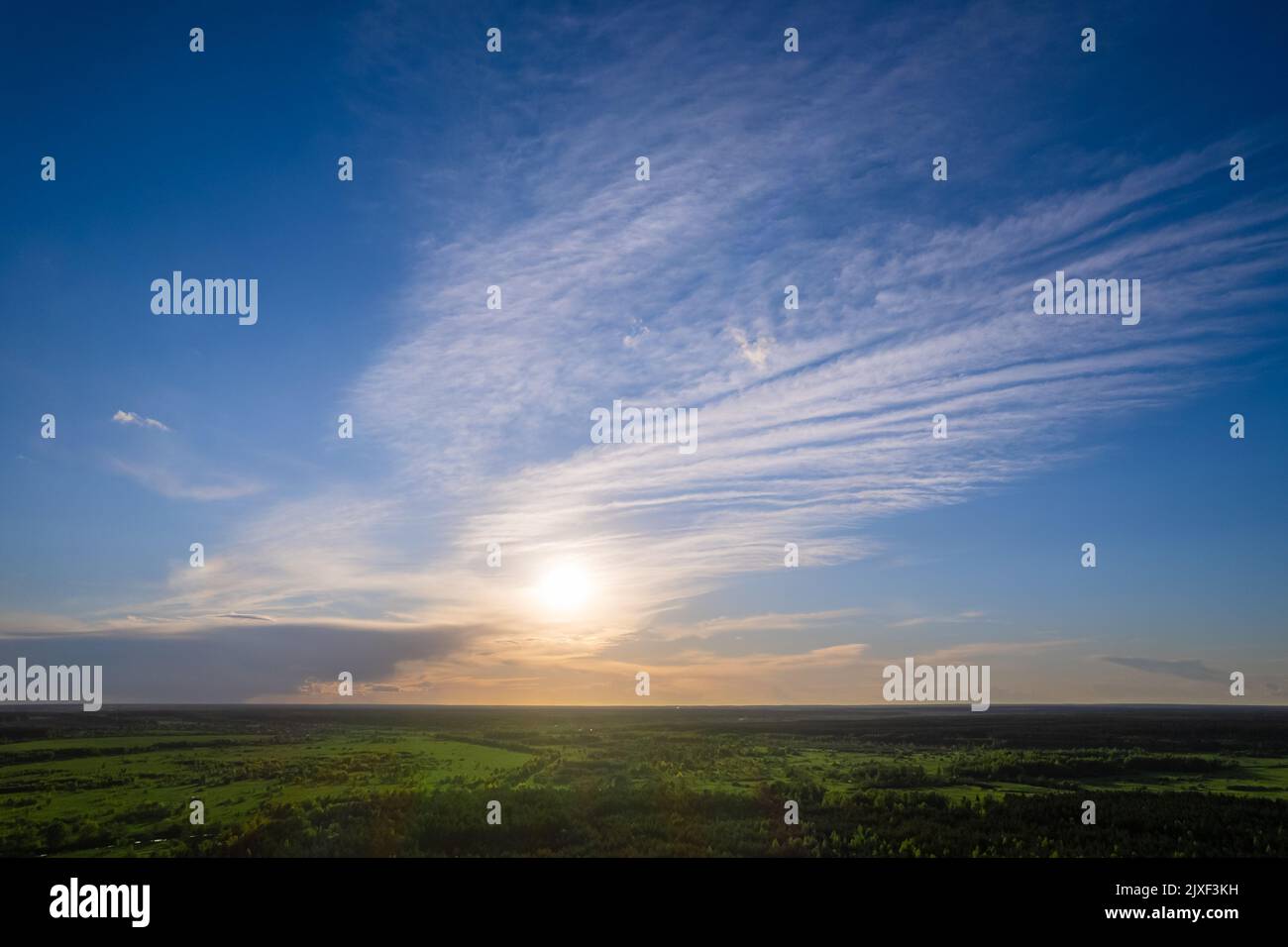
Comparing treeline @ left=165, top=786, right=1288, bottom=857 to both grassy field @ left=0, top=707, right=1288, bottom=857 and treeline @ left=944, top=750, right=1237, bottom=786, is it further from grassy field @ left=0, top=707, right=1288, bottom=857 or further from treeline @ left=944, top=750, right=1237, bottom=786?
treeline @ left=944, top=750, right=1237, bottom=786


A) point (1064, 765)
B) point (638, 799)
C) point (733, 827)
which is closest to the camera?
point (733, 827)

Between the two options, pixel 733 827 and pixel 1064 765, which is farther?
pixel 1064 765

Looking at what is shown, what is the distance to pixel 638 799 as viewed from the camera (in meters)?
39.0

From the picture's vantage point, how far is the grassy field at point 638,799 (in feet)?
104

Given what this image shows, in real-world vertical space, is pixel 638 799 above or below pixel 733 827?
below

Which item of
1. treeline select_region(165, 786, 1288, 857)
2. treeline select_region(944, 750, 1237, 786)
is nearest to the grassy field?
treeline select_region(165, 786, 1288, 857)

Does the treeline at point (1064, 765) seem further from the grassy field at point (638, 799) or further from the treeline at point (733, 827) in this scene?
the treeline at point (733, 827)

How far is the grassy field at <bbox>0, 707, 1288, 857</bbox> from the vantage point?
104ft

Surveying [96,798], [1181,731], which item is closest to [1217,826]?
[96,798]

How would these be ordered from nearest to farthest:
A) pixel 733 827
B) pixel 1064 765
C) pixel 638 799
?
pixel 733 827, pixel 638 799, pixel 1064 765

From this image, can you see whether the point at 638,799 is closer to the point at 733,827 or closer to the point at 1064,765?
the point at 733,827

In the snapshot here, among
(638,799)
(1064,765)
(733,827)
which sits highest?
(733,827)

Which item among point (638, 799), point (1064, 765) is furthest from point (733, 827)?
point (1064, 765)
